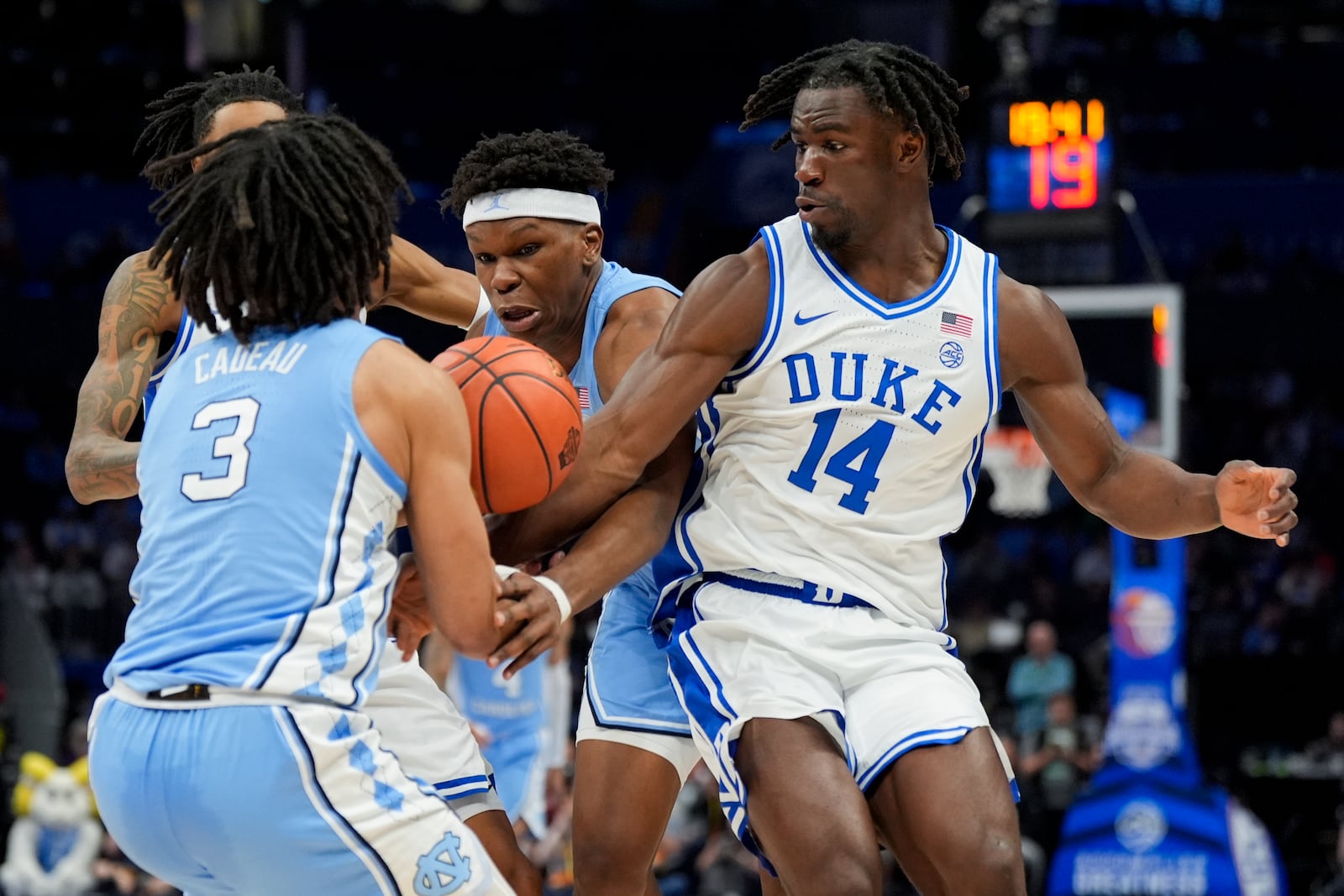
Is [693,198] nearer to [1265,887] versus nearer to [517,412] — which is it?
[1265,887]

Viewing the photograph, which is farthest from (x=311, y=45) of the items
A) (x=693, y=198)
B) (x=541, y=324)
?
(x=541, y=324)

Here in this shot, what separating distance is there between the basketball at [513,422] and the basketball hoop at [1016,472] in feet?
31.3

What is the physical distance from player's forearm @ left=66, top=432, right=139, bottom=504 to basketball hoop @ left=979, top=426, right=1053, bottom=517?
9.51 metres

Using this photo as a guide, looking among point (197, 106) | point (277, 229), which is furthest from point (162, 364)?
point (277, 229)

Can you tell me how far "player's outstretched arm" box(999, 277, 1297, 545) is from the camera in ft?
12.8

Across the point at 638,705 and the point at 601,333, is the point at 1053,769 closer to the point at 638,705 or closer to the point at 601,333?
the point at 638,705

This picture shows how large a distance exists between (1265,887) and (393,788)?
375 inches

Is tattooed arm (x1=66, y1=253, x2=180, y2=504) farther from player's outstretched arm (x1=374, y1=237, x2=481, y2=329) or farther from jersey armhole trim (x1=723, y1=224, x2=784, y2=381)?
jersey armhole trim (x1=723, y1=224, x2=784, y2=381)

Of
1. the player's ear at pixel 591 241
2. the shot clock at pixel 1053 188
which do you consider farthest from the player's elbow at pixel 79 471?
the shot clock at pixel 1053 188

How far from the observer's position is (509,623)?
342 cm

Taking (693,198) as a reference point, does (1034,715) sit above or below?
below

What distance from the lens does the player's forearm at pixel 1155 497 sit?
4043 mm

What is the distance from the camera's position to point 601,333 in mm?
4309

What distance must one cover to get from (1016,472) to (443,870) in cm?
1053
